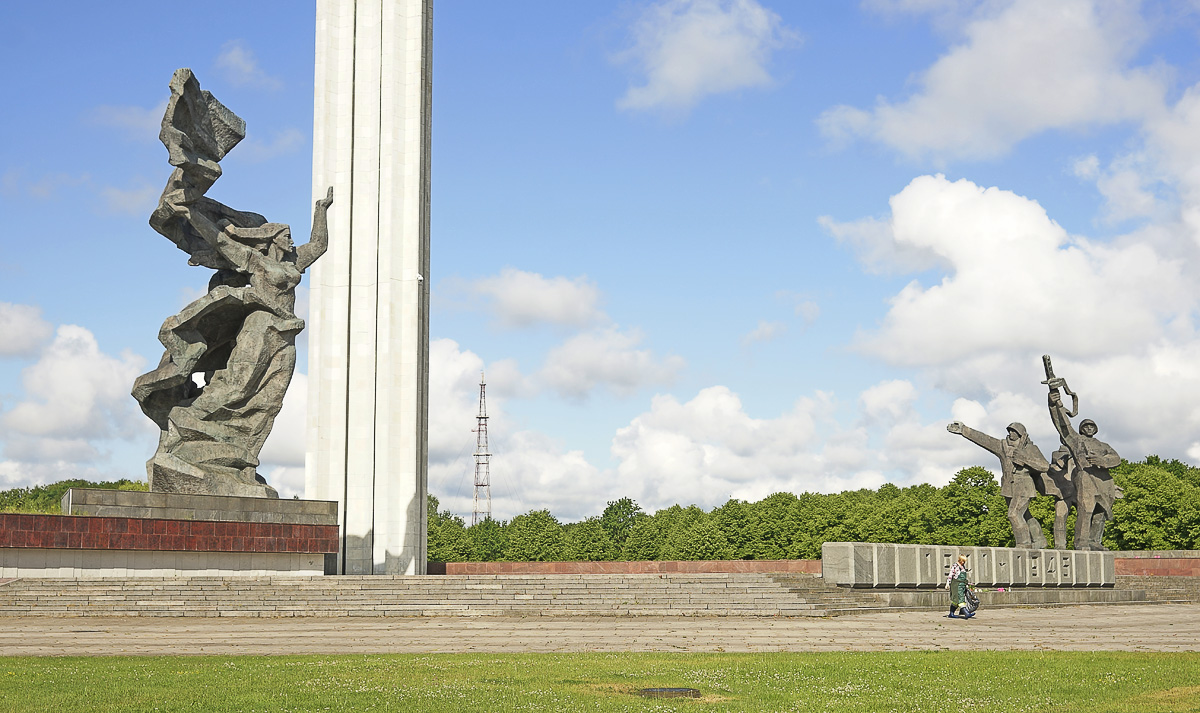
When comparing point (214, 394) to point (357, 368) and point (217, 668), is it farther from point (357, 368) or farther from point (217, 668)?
point (217, 668)

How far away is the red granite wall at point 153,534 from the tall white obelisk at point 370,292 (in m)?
6.61

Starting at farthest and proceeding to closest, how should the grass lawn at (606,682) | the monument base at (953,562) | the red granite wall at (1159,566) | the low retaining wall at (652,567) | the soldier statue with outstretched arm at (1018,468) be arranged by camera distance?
the low retaining wall at (652,567), the red granite wall at (1159,566), the soldier statue with outstretched arm at (1018,468), the monument base at (953,562), the grass lawn at (606,682)

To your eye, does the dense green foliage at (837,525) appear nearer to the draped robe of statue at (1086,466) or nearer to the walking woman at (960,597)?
the draped robe of statue at (1086,466)

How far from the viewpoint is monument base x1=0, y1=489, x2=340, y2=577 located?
19.6m

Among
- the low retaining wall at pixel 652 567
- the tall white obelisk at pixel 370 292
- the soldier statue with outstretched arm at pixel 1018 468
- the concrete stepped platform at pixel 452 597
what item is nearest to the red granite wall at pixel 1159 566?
the soldier statue with outstretched arm at pixel 1018 468

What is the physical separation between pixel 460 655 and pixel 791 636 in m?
4.52

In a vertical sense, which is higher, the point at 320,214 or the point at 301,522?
the point at 320,214

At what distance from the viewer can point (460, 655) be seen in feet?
36.7

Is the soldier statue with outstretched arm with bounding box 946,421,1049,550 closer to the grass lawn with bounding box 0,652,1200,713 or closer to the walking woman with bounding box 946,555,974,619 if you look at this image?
the walking woman with bounding box 946,555,974,619

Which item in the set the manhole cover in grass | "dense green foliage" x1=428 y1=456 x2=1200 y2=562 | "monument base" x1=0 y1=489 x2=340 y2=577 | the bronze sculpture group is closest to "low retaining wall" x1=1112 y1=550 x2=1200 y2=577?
the bronze sculpture group

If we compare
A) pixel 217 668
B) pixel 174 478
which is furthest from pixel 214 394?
pixel 217 668

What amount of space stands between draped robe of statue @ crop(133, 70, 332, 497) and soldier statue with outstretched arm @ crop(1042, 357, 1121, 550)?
702 inches

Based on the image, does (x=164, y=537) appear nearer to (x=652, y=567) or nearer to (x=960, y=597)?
(x=652, y=567)

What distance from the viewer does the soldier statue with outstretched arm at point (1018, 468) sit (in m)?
26.1
